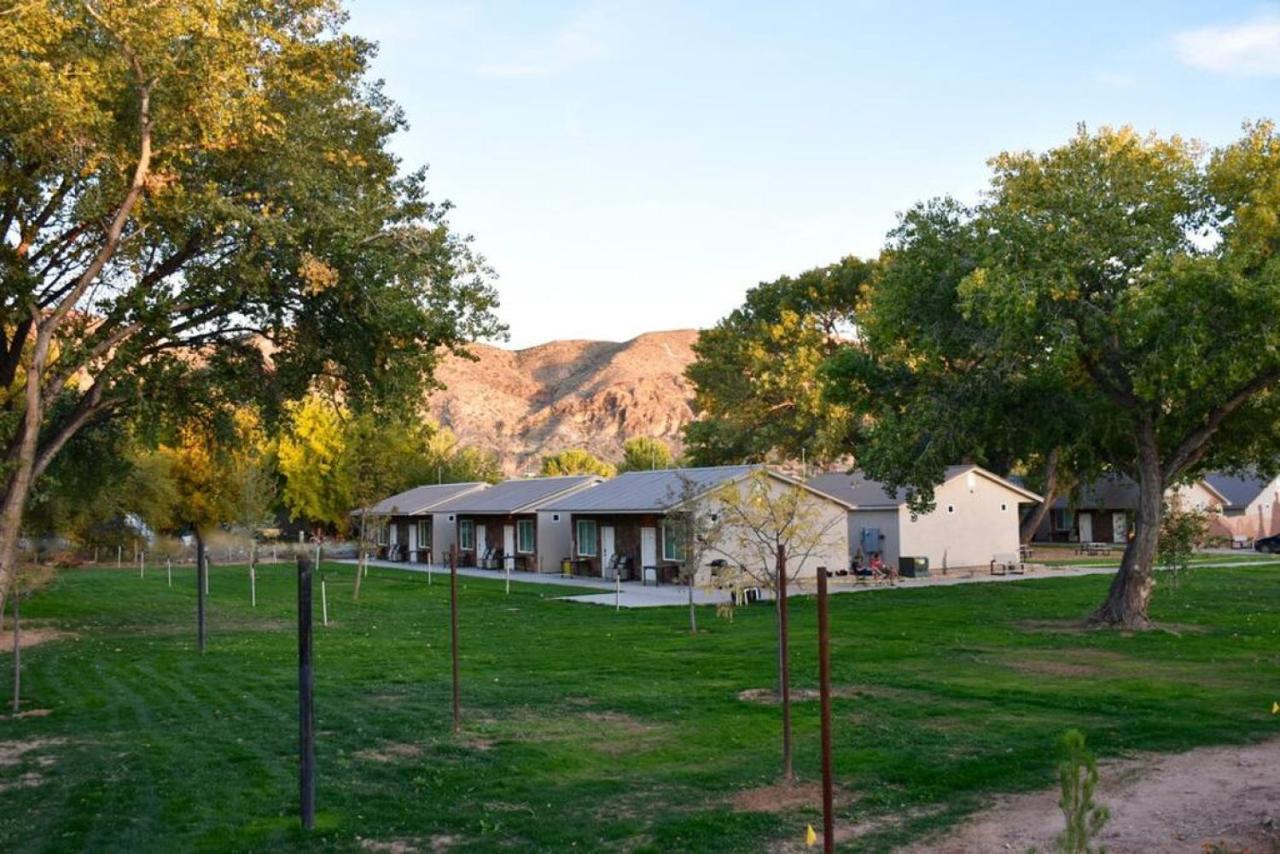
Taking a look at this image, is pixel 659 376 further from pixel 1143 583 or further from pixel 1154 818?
pixel 1154 818

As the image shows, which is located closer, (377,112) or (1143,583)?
(377,112)

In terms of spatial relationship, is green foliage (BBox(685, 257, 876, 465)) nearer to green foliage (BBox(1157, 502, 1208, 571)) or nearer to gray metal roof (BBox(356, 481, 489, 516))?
gray metal roof (BBox(356, 481, 489, 516))

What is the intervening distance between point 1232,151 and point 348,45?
1636cm

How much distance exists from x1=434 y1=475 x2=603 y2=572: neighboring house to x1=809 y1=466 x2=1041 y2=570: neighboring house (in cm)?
1074

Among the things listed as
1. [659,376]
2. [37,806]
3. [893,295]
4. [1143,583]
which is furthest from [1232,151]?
[659,376]

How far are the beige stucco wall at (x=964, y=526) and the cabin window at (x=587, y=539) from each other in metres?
11.5

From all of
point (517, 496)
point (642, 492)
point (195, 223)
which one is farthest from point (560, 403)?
point (195, 223)

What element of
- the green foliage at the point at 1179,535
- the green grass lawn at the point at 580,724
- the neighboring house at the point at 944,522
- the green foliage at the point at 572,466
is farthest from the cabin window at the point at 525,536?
the green foliage at the point at 572,466

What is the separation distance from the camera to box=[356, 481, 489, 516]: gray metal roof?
57.2 metres

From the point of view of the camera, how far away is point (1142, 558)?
926 inches

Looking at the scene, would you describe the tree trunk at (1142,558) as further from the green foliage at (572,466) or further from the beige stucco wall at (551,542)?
the green foliage at (572,466)

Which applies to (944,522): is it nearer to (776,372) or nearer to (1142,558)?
(776,372)

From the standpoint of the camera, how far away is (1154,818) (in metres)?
9.51

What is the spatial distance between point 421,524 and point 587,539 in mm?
16590
